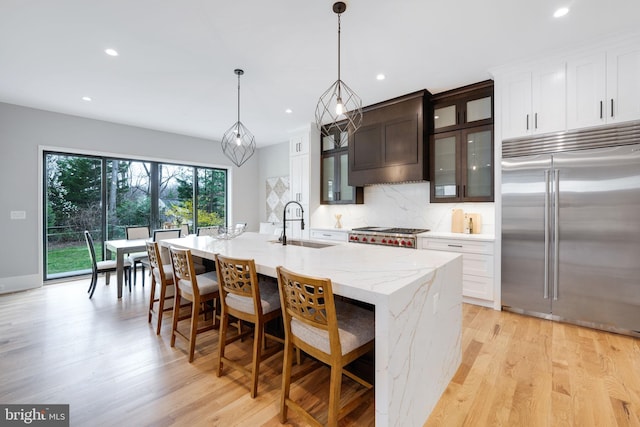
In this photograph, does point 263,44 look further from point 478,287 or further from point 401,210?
point 478,287

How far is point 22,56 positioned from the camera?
115 inches

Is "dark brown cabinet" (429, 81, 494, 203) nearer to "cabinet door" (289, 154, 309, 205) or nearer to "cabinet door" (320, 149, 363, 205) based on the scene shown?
"cabinet door" (320, 149, 363, 205)

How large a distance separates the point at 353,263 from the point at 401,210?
2.97 m

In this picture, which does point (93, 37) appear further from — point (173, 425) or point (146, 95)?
point (173, 425)

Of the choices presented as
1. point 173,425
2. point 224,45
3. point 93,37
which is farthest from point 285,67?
point 173,425

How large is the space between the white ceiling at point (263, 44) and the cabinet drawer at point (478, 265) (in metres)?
2.20

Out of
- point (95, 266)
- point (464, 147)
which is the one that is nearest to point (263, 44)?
point (464, 147)

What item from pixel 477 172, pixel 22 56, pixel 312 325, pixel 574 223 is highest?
pixel 22 56

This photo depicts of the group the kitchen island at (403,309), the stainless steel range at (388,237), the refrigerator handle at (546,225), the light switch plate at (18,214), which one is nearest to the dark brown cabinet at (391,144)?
the stainless steel range at (388,237)

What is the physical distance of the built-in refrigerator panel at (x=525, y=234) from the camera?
3.06 metres

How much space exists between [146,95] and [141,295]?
9.18 feet

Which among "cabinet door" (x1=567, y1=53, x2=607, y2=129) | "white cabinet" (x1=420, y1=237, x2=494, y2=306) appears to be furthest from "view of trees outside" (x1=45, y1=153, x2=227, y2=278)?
"cabinet door" (x1=567, y1=53, x2=607, y2=129)

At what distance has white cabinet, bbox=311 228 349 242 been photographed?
4703mm

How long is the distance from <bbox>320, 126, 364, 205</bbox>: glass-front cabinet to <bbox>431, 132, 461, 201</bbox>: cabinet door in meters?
1.35
